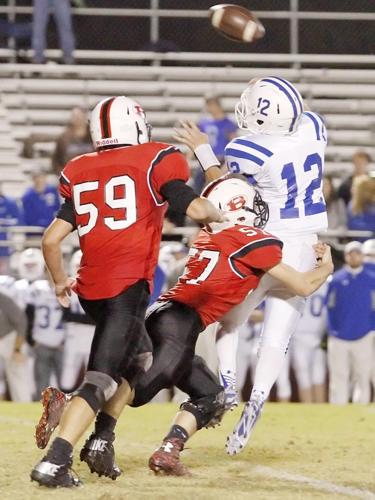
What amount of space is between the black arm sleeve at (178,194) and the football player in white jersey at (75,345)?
5.20 m

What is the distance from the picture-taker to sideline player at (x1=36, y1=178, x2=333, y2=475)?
18.5 feet

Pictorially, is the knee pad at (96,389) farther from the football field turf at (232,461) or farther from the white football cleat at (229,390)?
the white football cleat at (229,390)

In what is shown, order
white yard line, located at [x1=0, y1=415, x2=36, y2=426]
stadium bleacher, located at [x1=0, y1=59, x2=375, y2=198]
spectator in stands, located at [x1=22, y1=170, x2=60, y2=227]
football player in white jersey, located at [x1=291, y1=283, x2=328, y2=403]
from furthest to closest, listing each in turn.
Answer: stadium bleacher, located at [x1=0, y1=59, x2=375, y2=198], spectator in stands, located at [x1=22, y1=170, x2=60, y2=227], football player in white jersey, located at [x1=291, y1=283, x2=328, y2=403], white yard line, located at [x1=0, y1=415, x2=36, y2=426]

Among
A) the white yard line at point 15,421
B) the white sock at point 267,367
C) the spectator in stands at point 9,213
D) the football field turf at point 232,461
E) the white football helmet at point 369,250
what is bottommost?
the white yard line at point 15,421

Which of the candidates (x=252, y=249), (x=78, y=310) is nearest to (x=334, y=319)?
(x=78, y=310)

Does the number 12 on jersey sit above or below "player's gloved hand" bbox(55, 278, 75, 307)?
above

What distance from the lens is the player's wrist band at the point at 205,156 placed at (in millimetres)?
6211

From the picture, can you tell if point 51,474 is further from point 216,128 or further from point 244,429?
point 216,128

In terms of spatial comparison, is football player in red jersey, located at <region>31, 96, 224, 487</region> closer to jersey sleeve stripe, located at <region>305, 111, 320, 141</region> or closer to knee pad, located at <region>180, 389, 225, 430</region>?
knee pad, located at <region>180, 389, 225, 430</region>

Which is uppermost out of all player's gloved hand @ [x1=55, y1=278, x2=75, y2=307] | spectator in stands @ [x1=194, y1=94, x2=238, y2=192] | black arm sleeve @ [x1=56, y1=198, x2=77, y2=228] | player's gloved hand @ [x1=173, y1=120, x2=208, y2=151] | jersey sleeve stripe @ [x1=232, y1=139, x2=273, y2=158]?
spectator in stands @ [x1=194, y1=94, x2=238, y2=192]

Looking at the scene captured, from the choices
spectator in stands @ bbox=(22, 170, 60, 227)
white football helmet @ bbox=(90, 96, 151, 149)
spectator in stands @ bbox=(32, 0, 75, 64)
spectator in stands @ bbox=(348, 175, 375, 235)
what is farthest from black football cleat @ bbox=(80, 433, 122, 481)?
spectator in stands @ bbox=(32, 0, 75, 64)

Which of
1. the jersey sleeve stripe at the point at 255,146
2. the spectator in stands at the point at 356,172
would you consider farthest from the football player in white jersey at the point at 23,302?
the jersey sleeve stripe at the point at 255,146

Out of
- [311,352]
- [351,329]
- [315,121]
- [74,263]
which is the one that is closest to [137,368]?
[315,121]

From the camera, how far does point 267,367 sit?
6.16 m
